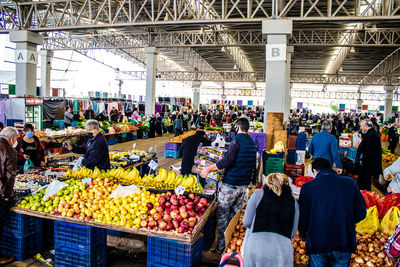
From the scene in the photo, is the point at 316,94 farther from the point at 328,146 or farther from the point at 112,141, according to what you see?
the point at 328,146

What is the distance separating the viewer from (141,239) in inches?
169

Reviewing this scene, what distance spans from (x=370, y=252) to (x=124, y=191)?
2.64 meters

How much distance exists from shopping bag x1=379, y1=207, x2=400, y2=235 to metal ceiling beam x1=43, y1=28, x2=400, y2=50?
1185cm

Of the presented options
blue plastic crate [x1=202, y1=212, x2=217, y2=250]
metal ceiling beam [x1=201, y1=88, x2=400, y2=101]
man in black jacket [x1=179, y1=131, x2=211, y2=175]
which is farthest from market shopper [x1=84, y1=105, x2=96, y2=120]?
metal ceiling beam [x1=201, y1=88, x2=400, y2=101]

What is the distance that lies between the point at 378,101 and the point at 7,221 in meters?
52.0

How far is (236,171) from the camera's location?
3.75 metres

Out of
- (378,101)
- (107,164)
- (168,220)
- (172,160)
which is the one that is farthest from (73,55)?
(378,101)

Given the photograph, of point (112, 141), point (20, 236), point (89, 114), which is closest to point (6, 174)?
point (20, 236)

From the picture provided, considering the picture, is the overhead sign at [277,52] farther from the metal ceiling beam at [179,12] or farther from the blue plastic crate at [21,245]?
the blue plastic crate at [21,245]

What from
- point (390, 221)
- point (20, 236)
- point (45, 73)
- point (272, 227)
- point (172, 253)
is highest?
point (45, 73)

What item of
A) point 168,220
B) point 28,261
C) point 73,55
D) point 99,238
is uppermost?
point 73,55

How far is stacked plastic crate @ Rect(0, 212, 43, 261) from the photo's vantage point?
12.1 feet

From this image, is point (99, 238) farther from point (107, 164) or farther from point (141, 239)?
point (107, 164)

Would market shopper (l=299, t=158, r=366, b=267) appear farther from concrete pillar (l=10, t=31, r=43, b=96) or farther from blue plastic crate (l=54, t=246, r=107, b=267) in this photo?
concrete pillar (l=10, t=31, r=43, b=96)
